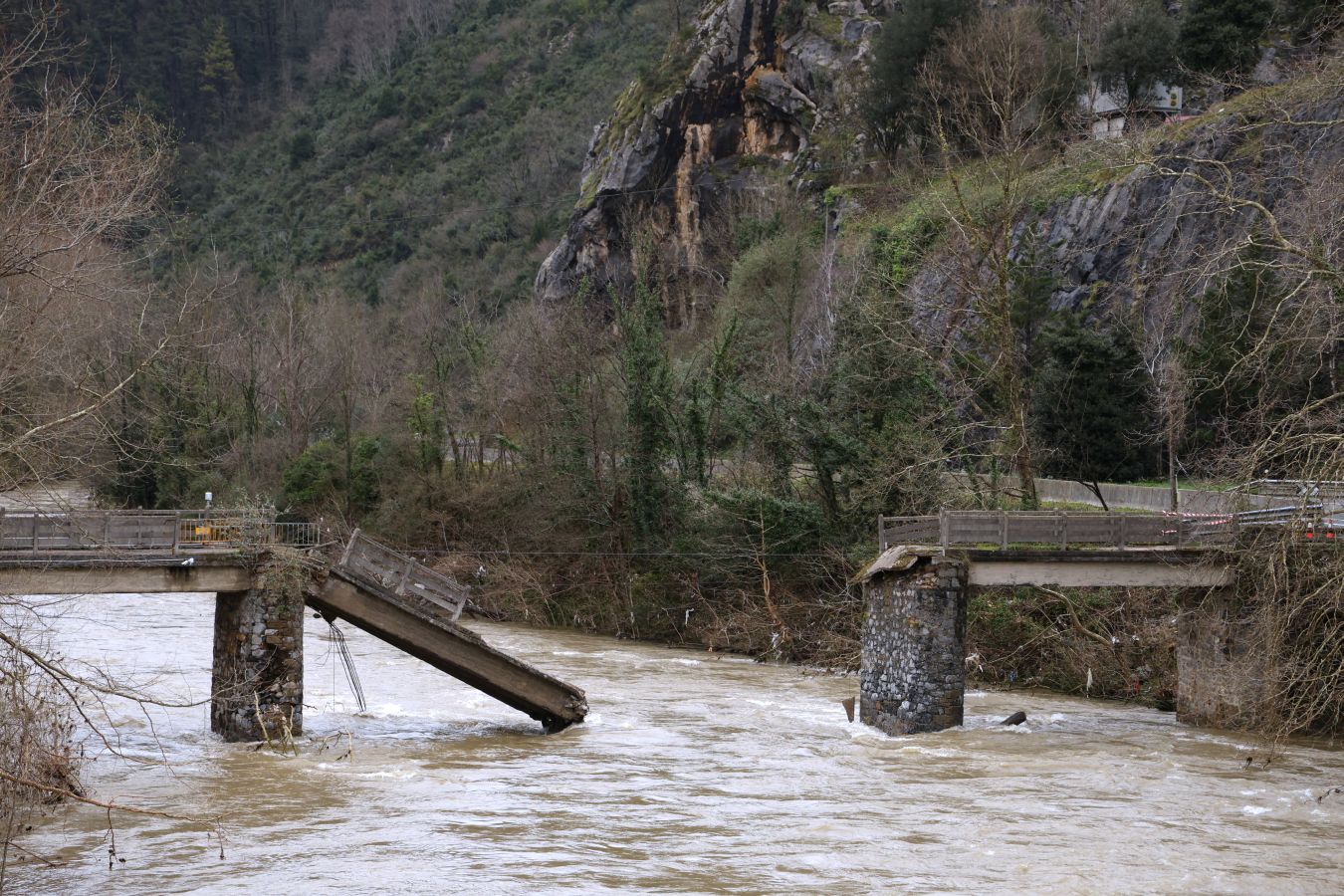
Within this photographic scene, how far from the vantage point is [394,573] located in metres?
28.5

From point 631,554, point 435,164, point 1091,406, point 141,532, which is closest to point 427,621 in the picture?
point 141,532

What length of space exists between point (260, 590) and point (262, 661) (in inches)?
54.3

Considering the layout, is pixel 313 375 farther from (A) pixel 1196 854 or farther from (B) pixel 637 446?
(A) pixel 1196 854

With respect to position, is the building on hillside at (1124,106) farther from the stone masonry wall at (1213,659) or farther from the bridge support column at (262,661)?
the bridge support column at (262,661)

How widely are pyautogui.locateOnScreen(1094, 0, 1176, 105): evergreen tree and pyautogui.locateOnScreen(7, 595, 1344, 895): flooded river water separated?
3836 centimetres

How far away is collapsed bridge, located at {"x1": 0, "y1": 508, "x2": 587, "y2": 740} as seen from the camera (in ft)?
81.5

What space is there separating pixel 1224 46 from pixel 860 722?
133 feet

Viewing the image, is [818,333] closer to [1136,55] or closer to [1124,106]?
[1124,106]

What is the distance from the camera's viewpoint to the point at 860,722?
96.7ft

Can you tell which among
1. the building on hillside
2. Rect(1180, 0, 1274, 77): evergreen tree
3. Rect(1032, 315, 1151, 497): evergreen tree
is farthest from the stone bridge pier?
the building on hillside

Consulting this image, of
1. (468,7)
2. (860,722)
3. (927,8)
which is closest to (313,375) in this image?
(927,8)

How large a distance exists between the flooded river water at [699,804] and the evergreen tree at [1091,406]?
14.1 m

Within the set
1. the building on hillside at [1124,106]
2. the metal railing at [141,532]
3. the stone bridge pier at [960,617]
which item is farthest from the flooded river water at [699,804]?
the building on hillside at [1124,106]

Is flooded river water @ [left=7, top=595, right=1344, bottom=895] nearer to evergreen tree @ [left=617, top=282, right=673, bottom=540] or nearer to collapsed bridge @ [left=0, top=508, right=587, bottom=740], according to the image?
collapsed bridge @ [left=0, top=508, right=587, bottom=740]
